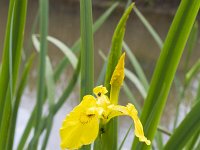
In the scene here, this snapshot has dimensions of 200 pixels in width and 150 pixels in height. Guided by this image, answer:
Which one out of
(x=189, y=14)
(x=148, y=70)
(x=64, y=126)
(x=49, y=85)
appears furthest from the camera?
(x=148, y=70)

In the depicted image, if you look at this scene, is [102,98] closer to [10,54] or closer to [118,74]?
[118,74]

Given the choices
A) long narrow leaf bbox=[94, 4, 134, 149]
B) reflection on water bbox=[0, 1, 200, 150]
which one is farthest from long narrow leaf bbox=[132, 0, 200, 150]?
reflection on water bbox=[0, 1, 200, 150]

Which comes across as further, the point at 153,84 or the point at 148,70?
the point at 148,70

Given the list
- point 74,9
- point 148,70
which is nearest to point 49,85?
point 148,70

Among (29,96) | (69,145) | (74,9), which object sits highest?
(74,9)

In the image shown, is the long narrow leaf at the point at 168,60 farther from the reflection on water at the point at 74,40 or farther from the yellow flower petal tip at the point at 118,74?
the reflection on water at the point at 74,40

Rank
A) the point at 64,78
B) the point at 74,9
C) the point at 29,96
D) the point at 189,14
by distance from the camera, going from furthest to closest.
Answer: the point at 74,9, the point at 64,78, the point at 29,96, the point at 189,14

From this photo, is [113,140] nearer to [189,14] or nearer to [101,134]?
[101,134]
